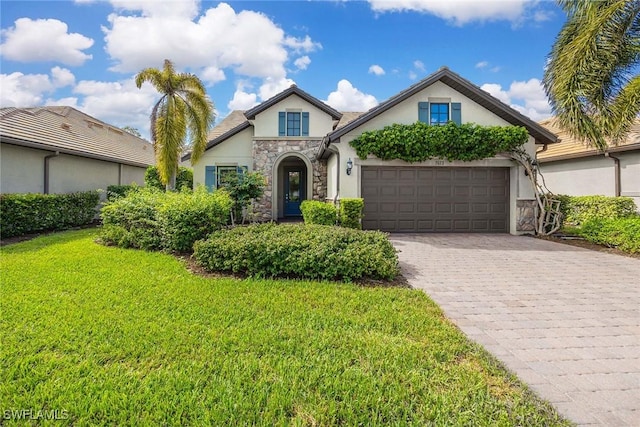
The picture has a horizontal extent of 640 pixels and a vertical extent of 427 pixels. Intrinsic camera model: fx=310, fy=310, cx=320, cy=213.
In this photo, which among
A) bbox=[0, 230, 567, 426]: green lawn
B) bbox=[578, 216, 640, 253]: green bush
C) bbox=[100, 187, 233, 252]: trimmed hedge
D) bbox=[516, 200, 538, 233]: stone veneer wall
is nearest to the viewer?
bbox=[0, 230, 567, 426]: green lawn

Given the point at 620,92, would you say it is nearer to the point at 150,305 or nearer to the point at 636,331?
the point at 636,331

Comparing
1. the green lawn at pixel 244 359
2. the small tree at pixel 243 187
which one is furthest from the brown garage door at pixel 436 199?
the green lawn at pixel 244 359

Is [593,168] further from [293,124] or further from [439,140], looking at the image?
[293,124]

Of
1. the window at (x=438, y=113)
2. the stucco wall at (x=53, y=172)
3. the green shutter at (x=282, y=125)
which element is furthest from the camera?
the green shutter at (x=282, y=125)

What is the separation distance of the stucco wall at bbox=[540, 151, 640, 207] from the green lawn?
1355 centimetres

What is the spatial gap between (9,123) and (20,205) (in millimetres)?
4289

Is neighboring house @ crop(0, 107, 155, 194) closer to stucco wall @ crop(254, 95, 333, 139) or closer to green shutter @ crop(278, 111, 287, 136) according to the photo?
stucco wall @ crop(254, 95, 333, 139)

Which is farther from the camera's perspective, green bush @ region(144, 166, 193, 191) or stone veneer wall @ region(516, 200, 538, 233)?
green bush @ region(144, 166, 193, 191)

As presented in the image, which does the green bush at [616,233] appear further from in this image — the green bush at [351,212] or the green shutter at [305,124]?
the green shutter at [305,124]

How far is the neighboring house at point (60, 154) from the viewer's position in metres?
10.8

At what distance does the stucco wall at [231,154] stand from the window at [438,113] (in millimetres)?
8867

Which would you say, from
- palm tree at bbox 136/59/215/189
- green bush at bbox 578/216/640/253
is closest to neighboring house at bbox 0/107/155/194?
palm tree at bbox 136/59/215/189

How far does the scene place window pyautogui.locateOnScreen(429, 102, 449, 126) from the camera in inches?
464

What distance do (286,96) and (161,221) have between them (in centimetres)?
951
